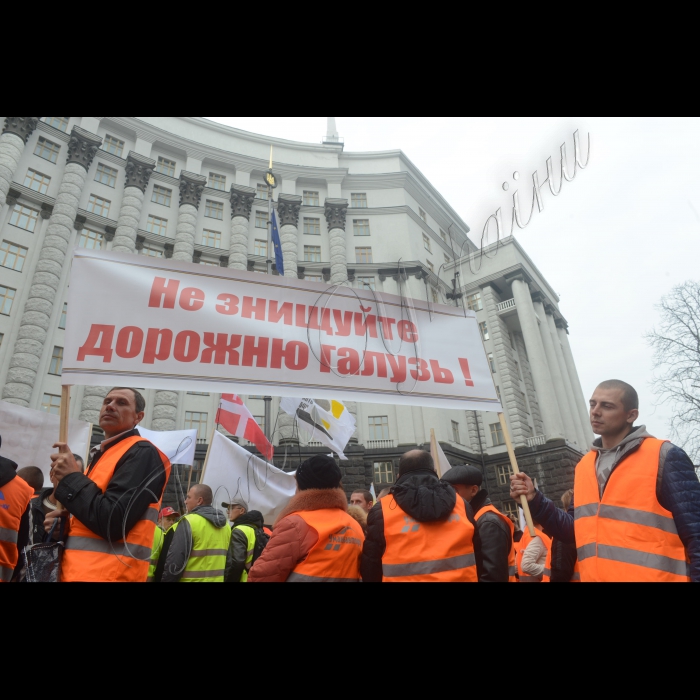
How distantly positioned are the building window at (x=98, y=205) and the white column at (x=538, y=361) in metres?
27.1

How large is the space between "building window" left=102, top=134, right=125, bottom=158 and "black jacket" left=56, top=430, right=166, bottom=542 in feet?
105

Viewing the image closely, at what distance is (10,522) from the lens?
10.1 ft

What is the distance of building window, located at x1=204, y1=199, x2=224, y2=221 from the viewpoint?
3075cm

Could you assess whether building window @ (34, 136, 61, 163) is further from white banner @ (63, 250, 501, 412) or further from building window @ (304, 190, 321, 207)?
white banner @ (63, 250, 501, 412)

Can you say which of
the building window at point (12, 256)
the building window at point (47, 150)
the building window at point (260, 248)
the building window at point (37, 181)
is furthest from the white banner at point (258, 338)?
the building window at point (47, 150)

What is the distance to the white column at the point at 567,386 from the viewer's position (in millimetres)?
34625

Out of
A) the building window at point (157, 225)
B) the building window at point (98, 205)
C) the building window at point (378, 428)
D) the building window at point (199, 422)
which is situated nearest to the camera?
the building window at point (199, 422)

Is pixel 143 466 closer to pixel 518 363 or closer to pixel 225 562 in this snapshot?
pixel 225 562

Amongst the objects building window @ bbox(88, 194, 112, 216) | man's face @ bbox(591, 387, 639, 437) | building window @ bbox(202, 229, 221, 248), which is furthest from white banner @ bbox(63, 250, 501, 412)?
building window @ bbox(202, 229, 221, 248)

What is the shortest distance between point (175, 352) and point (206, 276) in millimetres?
602

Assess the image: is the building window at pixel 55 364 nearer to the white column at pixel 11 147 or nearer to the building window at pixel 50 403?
the building window at pixel 50 403

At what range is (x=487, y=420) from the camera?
31578mm

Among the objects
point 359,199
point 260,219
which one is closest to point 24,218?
point 260,219

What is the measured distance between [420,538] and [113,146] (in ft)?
109
